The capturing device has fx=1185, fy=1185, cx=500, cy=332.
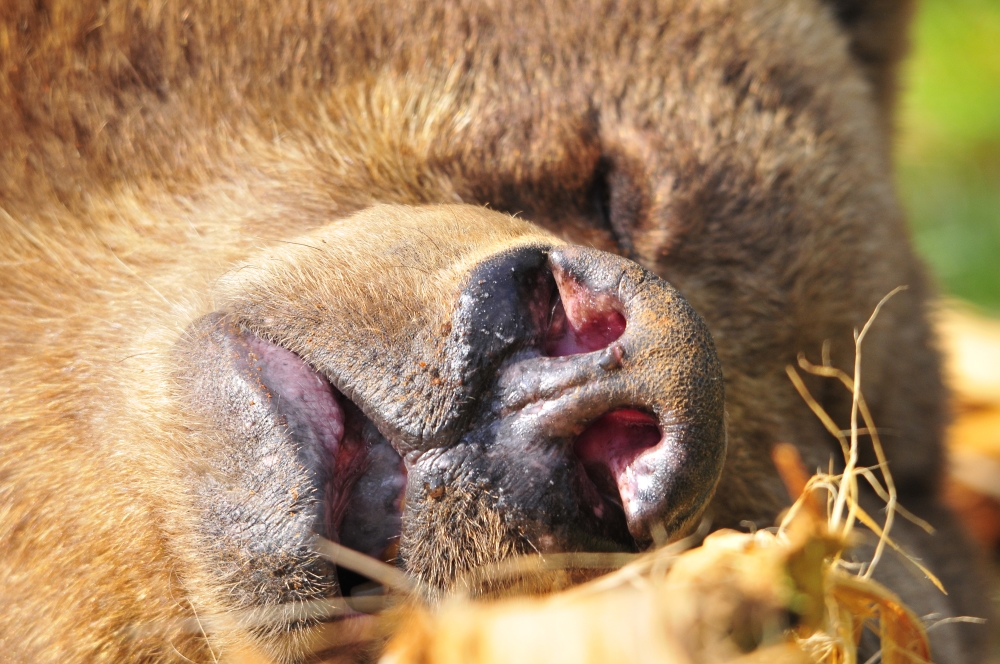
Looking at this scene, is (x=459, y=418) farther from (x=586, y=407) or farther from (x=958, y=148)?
(x=958, y=148)

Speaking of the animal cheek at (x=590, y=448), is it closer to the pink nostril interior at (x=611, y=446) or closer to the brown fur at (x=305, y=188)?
the pink nostril interior at (x=611, y=446)

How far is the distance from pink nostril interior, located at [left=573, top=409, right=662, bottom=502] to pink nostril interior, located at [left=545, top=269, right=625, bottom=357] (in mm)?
127

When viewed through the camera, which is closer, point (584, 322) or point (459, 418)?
point (459, 418)

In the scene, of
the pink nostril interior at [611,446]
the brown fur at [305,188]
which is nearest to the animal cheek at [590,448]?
the pink nostril interior at [611,446]

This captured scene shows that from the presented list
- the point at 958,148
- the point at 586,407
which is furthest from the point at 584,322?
the point at 958,148

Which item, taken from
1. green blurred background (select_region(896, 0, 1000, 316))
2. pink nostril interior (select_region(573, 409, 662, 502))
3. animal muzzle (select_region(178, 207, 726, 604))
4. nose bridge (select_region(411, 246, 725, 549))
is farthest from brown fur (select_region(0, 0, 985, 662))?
green blurred background (select_region(896, 0, 1000, 316))

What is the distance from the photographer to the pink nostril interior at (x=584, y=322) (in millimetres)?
1872

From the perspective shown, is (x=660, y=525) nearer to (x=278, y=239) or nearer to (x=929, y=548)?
(x=278, y=239)

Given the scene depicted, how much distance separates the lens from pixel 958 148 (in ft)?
23.0

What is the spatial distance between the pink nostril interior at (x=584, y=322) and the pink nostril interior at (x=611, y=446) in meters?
0.13

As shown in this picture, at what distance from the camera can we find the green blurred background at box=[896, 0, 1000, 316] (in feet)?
20.6

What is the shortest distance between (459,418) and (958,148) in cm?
607

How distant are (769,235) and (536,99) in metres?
0.61

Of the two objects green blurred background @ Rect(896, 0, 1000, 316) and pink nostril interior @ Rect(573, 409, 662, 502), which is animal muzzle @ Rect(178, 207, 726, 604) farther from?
green blurred background @ Rect(896, 0, 1000, 316)
